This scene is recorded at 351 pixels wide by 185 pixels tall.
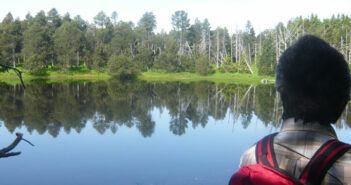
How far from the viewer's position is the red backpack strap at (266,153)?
111 centimetres

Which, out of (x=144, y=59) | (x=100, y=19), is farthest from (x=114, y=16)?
(x=144, y=59)

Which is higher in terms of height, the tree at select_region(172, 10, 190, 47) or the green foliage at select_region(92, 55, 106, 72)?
the tree at select_region(172, 10, 190, 47)

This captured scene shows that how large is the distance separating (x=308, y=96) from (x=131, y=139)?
35.0 feet

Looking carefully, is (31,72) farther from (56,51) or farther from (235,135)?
(235,135)

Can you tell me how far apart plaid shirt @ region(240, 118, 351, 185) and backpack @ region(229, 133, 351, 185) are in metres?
0.02

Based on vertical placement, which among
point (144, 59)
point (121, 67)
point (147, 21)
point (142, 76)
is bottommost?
point (142, 76)

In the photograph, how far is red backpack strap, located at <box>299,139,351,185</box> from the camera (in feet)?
3.35

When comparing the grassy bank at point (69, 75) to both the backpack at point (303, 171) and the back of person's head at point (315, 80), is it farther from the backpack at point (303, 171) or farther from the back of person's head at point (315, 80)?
the backpack at point (303, 171)

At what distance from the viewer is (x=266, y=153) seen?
45.1 inches

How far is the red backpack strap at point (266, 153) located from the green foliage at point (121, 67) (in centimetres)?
5330

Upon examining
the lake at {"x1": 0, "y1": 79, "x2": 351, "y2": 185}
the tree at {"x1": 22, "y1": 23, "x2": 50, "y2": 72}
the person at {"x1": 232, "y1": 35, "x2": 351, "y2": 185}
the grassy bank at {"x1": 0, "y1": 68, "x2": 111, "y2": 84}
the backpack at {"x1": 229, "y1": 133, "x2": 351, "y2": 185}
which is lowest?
the lake at {"x1": 0, "y1": 79, "x2": 351, "y2": 185}

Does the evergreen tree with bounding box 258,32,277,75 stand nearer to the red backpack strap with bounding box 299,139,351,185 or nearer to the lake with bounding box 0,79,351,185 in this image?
the lake with bounding box 0,79,351,185

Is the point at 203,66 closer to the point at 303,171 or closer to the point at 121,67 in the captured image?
the point at 121,67

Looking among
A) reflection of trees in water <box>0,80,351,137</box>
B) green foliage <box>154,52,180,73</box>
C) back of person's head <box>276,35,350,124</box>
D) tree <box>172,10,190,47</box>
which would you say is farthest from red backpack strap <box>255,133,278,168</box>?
tree <box>172,10,190,47</box>
